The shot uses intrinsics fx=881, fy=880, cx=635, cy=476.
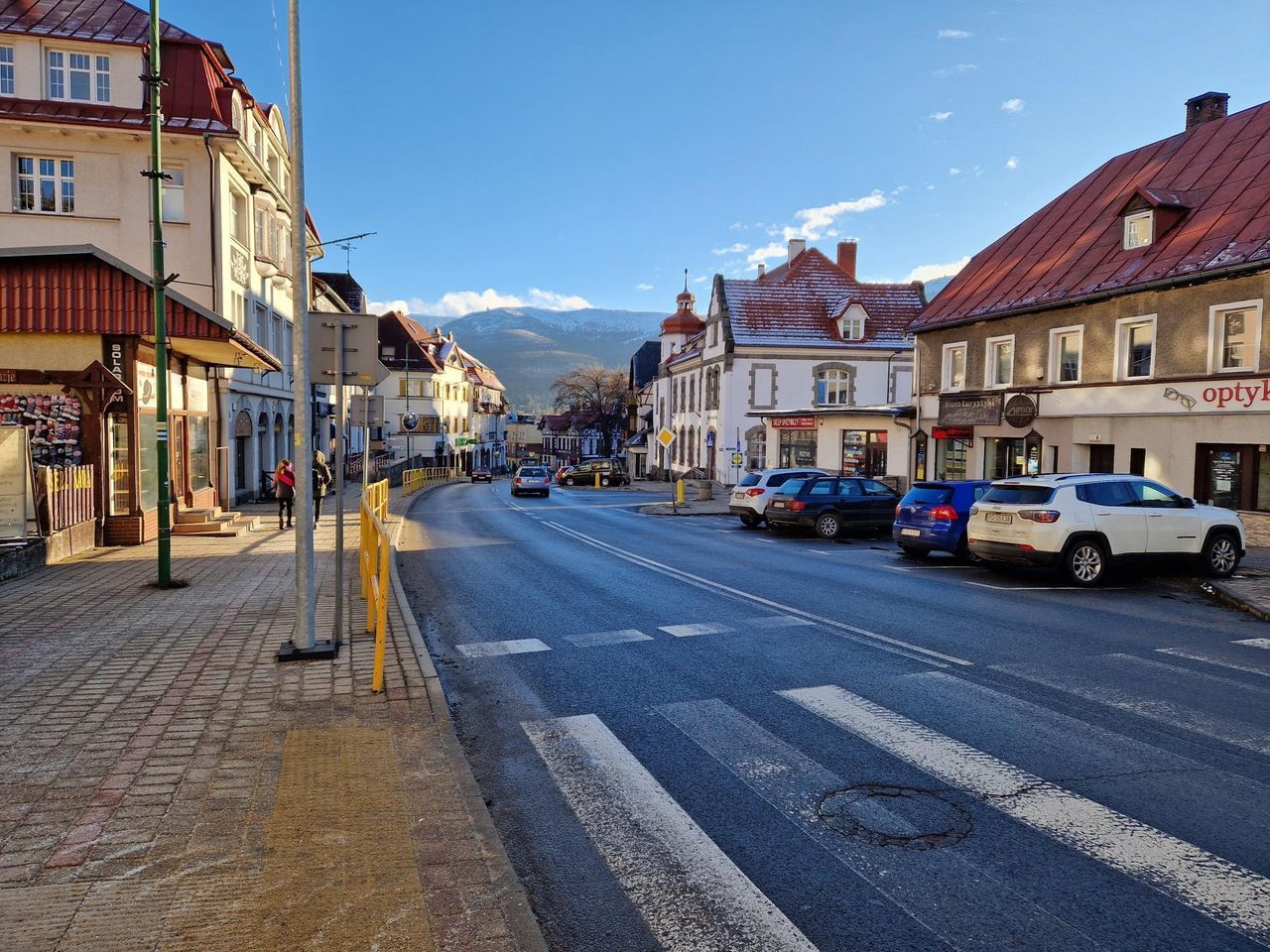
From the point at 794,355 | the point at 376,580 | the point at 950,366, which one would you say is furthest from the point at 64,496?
the point at 794,355

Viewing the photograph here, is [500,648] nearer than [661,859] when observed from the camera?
No

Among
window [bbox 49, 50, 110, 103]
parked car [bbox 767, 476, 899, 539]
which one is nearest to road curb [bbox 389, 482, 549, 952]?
parked car [bbox 767, 476, 899, 539]

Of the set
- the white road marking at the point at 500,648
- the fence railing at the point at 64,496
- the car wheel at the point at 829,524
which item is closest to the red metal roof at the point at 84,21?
the fence railing at the point at 64,496

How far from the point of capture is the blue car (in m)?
16.3

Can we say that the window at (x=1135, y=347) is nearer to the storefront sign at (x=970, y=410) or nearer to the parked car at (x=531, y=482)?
the storefront sign at (x=970, y=410)

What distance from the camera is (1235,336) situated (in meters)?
19.3

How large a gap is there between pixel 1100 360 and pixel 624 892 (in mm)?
22691

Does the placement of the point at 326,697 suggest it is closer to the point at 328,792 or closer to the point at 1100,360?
the point at 328,792

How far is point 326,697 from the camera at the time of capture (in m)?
6.69

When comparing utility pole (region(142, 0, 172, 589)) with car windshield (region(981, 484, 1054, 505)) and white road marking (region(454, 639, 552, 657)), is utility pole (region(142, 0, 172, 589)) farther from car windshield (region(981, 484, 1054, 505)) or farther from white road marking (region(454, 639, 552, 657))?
car windshield (region(981, 484, 1054, 505))

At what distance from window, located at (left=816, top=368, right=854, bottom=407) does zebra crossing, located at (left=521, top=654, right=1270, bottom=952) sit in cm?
4167

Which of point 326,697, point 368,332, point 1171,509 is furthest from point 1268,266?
point 326,697

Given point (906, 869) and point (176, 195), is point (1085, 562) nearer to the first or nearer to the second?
Answer: point (906, 869)

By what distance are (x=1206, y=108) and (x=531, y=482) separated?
29264 mm
